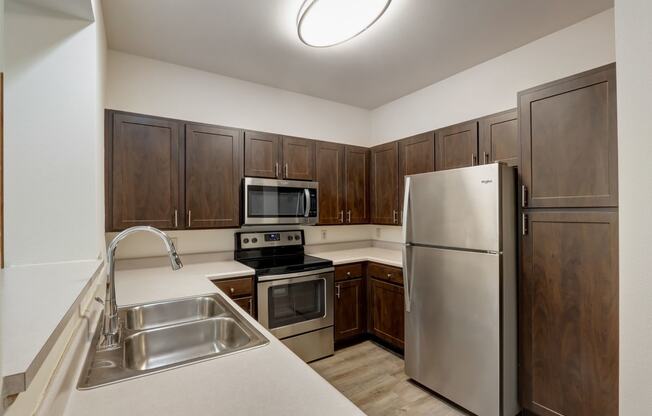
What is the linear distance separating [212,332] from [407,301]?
5.03 feet

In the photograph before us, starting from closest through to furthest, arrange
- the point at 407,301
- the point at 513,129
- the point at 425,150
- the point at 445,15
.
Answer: the point at 445,15 → the point at 513,129 → the point at 407,301 → the point at 425,150

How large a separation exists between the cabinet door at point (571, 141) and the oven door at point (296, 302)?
1737 mm

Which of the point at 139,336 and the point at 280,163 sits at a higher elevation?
the point at 280,163

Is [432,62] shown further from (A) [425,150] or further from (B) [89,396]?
(B) [89,396]

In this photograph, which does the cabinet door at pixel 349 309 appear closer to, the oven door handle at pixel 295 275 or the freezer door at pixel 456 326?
the oven door handle at pixel 295 275

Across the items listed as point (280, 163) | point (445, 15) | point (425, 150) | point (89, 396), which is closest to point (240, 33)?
point (280, 163)

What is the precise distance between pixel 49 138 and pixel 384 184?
269 cm

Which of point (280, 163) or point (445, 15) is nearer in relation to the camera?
point (445, 15)

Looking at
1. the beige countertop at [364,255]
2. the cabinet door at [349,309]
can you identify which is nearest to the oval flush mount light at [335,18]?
the beige countertop at [364,255]

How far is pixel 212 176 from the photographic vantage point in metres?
2.52

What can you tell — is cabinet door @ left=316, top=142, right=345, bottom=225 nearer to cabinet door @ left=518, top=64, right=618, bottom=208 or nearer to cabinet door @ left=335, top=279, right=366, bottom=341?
cabinet door @ left=335, top=279, right=366, bottom=341

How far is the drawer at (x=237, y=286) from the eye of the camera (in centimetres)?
228

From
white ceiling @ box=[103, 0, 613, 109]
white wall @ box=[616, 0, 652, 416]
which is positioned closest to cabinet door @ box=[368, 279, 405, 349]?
white wall @ box=[616, 0, 652, 416]

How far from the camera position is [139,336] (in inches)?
50.9
